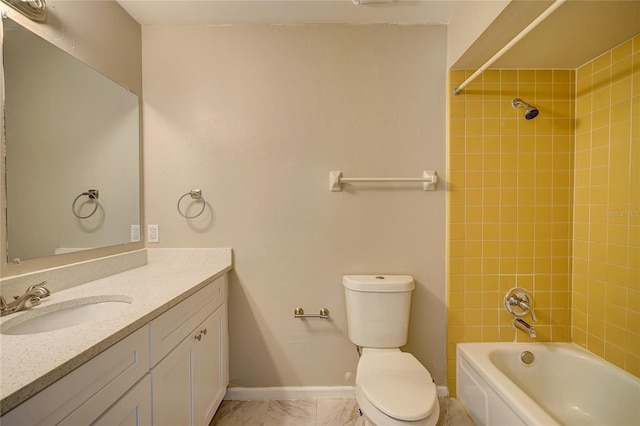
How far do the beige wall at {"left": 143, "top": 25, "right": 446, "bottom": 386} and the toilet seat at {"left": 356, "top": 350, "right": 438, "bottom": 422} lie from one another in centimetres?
36

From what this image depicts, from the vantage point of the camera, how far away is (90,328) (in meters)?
0.78

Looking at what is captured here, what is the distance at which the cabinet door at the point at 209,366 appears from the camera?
127 centimetres

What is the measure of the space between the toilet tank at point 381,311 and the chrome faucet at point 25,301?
4.41 feet

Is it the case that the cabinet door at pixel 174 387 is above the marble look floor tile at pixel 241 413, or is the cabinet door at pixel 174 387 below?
above

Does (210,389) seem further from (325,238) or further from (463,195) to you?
(463,195)

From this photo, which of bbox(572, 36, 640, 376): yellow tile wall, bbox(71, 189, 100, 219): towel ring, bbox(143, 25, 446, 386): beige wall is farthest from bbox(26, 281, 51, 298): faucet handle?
bbox(572, 36, 640, 376): yellow tile wall

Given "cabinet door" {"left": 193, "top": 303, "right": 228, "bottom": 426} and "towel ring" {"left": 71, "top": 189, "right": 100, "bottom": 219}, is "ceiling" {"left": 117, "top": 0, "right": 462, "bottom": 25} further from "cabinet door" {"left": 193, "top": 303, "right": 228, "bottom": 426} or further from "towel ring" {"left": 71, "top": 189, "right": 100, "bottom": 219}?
"cabinet door" {"left": 193, "top": 303, "right": 228, "bottom": 426}

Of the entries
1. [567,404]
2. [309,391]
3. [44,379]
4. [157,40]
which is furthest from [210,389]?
[157,40]

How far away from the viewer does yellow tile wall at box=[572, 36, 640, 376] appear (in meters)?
1.32

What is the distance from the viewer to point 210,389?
1404 millimetres

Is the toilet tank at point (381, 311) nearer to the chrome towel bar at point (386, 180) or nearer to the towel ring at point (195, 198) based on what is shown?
the chrome towel bar at point (386, 180)

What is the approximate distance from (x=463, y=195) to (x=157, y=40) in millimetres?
2129

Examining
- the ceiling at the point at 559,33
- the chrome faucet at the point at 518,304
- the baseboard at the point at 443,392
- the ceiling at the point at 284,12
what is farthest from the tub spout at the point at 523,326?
the ceiling at the point at 284,12

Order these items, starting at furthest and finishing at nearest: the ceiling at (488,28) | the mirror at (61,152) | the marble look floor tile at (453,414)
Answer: the marble look floor tile at (453,414) < the ceiling at (488,28) < the mirror at (61,152)
